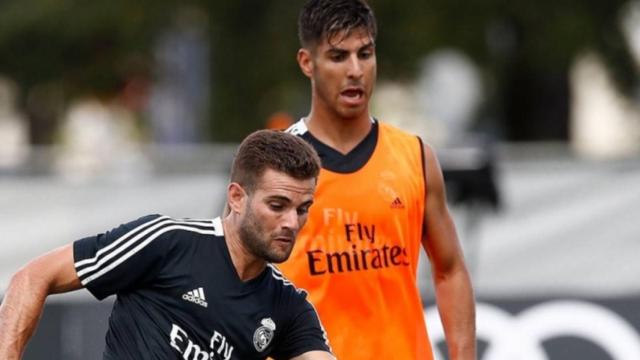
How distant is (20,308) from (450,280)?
2037 millimetres

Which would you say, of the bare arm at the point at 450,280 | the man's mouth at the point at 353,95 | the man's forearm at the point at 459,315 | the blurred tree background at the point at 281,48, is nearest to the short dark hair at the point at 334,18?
the man's mouth at the point at 353,95

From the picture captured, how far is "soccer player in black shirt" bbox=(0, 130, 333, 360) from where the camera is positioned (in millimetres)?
5703

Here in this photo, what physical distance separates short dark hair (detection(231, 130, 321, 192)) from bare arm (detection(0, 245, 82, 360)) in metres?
0.63

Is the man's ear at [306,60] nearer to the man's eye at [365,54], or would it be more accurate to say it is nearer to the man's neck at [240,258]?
the man's eye at [365,54]

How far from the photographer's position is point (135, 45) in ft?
74.4

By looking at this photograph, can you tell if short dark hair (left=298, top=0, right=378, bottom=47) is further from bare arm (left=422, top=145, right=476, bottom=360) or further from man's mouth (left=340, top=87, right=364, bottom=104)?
bare arm (left=422, top=145, right=476, bottom=360)

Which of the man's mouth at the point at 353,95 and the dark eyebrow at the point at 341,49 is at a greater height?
the dark eyebrow at the point at 341,49

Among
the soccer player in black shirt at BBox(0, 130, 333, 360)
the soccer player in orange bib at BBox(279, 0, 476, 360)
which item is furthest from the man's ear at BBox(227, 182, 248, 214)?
the soccer player in orange bib at BBox(279, 0, 476, 360)

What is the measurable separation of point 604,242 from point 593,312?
3.90 meters

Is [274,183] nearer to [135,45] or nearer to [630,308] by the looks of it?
[630,308]

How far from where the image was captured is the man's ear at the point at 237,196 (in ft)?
19.1

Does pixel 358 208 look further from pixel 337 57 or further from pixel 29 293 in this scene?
pixel 29 293

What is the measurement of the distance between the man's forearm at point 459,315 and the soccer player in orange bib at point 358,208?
5.1 inches

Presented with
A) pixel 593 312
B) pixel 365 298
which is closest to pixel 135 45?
pixel 593 312
